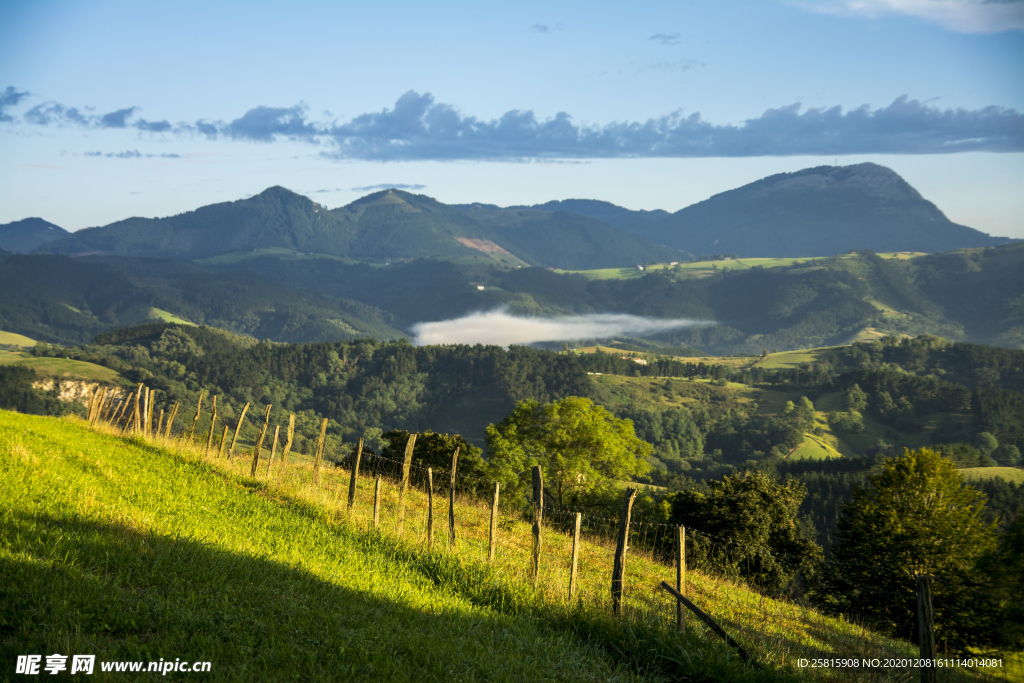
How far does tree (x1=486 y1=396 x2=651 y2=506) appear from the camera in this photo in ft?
144

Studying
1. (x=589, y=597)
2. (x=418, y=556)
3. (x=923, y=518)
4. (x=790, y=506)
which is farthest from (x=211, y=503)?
(x=923, y=518)

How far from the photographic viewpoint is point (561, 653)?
795cm

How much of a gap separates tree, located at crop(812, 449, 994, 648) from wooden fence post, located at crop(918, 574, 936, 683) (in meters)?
25.9

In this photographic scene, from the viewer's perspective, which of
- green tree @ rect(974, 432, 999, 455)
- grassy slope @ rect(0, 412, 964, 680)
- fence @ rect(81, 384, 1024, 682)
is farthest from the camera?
green tree @ rect(974, 432, 999, 455)

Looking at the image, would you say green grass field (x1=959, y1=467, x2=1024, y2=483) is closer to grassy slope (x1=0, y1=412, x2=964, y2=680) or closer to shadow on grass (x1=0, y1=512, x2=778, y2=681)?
grassy slope (x1=0, y1=412, x2=964, y2=680)

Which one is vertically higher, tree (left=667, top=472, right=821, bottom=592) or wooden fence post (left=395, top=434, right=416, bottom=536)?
wooden fence post (left=395, top=434, right=416, bottom=536)

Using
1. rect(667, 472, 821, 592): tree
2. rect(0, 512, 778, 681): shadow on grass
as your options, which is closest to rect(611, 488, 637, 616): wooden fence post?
rect(0, 512, 778, 681): shadow on grass

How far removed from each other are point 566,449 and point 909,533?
2065 centimetres

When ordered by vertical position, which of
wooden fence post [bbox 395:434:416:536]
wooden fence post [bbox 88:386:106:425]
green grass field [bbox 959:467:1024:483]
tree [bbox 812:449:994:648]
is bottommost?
green grass field [bbox 959:467:1024:483]

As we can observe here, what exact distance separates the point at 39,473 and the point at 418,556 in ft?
22.3

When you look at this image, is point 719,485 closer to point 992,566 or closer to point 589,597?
point 992,566

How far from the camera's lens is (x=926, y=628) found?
8281mm

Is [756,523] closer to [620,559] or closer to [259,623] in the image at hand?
[620,559]

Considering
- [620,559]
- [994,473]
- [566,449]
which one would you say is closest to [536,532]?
[620,559]
